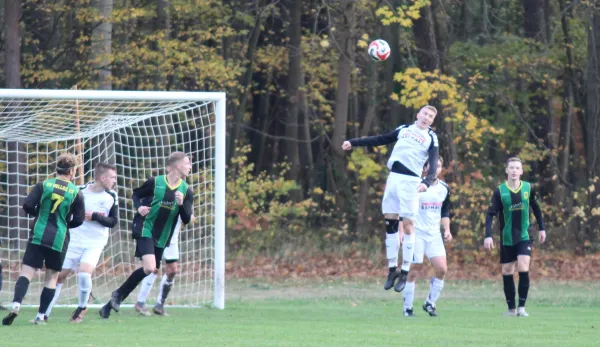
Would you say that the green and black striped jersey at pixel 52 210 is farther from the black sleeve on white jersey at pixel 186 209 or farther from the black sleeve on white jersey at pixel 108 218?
the black sleeve on white jersey at pixel 186 209

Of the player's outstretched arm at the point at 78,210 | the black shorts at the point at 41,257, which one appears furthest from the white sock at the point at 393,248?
the black shorts at the point at 41,257

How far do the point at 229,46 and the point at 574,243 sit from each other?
33.1ft

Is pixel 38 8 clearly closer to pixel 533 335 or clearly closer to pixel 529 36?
pixel 529 36

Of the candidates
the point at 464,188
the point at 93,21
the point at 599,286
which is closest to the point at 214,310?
the point at 599,286

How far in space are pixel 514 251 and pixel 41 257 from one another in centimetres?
568

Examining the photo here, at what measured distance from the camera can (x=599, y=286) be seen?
18.5 m

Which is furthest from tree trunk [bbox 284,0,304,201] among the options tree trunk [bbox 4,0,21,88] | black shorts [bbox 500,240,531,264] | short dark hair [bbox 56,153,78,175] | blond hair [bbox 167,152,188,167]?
short dark hair [bbox 56,153,78,175]

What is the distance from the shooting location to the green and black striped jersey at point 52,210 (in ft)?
33.3

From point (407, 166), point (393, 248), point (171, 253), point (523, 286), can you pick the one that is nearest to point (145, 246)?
point (171, 253)

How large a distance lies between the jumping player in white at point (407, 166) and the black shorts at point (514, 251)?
1.36 metres

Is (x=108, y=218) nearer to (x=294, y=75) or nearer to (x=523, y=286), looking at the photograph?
(x=523, y=286)

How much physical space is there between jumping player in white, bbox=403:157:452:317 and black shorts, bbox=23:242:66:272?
4.18 m

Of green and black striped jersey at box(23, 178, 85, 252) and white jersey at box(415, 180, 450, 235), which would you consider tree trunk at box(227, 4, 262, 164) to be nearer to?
white jersey at box(415, 180, 450, 235)

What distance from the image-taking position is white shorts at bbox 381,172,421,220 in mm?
11734
